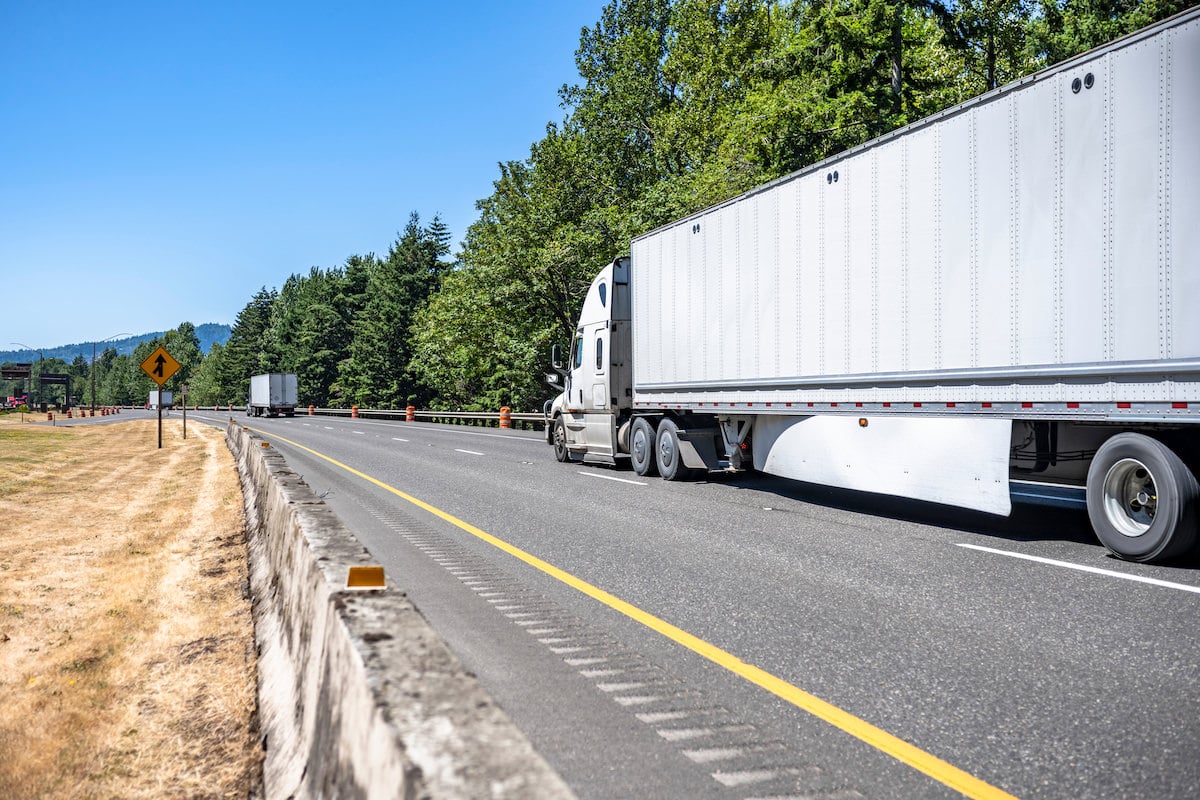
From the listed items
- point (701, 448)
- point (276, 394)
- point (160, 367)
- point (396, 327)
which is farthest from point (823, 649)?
point (396, 327)

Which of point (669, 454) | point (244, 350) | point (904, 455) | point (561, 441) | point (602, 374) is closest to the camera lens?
point (904, 455)

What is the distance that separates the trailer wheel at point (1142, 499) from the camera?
6598 mm

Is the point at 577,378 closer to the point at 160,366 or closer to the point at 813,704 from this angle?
the point at 813,704

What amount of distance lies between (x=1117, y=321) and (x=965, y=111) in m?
2.54

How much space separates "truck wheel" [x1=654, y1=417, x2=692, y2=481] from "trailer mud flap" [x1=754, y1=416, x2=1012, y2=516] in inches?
99.7

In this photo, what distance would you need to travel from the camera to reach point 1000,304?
25.8 ft

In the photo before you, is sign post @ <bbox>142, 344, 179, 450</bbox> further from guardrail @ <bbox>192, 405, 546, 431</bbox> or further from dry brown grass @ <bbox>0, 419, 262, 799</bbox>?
dry brown grass @ <bbox>0, 419, 262, 799</bbox>

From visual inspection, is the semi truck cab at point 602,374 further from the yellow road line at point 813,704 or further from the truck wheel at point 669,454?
the yellow road line at point 813,704

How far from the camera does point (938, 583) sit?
640 centimetres

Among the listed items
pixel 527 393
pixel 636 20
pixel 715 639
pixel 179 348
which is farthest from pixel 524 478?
pixel 179 348

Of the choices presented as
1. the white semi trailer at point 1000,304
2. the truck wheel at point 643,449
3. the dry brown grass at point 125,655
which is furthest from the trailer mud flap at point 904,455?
the dry brown grass at point 125,655

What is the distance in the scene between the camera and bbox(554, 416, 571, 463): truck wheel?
58.4 feet

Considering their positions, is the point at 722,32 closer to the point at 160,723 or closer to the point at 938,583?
the point at 938,583

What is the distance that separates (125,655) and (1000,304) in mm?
7292
